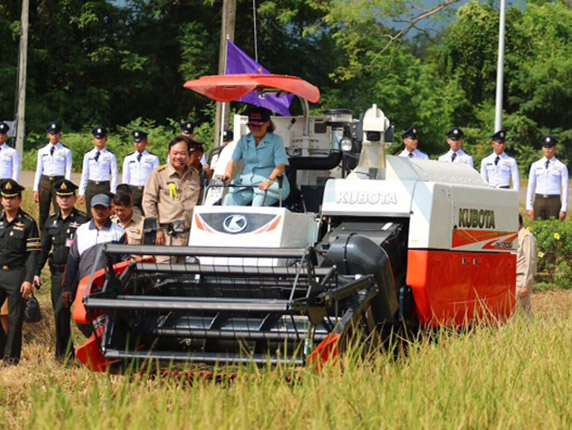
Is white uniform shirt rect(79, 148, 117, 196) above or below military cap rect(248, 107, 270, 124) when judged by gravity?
below

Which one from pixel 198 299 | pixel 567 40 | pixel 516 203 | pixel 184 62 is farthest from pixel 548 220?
pixel 567 40

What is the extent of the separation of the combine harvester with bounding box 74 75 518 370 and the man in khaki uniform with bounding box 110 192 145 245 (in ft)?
2.95

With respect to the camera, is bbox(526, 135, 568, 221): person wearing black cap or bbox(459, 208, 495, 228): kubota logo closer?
bbox(459, 208, 495, 228): kubota logo

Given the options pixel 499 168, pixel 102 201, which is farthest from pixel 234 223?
pixel 499 168

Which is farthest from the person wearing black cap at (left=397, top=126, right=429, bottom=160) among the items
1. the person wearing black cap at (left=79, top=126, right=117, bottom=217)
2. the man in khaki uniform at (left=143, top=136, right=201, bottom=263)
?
the man in khaki uniform at (left=143, top=136, right=201, bottom=263)

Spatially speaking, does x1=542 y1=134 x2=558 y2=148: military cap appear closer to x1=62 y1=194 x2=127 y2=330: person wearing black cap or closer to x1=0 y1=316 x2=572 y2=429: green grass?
x1=62 y1=194 x2=127 y2=330: person wearing black cap

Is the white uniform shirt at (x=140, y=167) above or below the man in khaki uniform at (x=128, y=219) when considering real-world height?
above

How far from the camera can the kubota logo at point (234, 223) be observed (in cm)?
923

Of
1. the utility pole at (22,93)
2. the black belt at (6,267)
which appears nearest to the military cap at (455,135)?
the black belt at (6,267)

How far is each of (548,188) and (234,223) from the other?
27.5ft

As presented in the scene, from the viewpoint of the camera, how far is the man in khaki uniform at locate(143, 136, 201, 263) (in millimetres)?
10805

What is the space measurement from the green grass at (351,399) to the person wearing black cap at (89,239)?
2628 mm

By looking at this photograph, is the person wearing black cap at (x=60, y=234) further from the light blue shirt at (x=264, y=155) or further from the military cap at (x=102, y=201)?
the light blue shirt at (x=264, y=155)

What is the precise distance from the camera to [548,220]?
16.4 m
